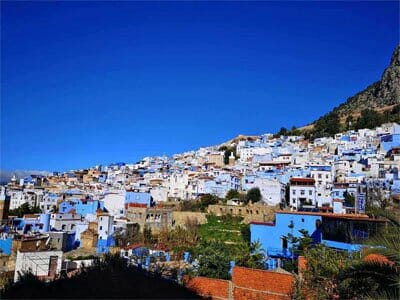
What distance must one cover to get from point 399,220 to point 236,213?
1193 inches

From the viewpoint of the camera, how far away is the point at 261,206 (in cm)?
3600

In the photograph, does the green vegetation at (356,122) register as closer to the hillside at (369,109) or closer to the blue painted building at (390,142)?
the hillside at (369,109)

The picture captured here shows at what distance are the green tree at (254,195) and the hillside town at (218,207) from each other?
104 millimetres

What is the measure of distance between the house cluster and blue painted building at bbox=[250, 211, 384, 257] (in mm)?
216

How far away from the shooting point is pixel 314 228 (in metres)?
20.5

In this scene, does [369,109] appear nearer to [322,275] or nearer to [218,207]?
[218,207]

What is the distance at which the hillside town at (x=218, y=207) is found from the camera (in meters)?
20.4

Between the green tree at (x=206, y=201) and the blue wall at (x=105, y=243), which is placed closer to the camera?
the blue wall at (x=105, y=243)

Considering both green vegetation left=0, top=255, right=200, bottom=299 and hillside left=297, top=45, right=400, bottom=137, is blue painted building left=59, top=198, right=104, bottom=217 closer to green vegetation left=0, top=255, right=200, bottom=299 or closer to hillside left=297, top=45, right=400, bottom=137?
green vegetation left=0, top=255, right=200, bottom=299

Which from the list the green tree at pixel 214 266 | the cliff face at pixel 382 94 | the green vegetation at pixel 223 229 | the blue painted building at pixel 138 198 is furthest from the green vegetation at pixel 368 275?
the cliff face at pixel 382 94

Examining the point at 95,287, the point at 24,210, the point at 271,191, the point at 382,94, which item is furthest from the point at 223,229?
the point at 382,94

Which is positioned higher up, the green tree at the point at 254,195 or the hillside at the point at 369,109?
the hillside at the point at 369,109

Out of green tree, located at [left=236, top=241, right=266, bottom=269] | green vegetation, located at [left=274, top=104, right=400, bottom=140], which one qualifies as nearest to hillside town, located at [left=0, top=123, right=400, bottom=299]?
green tree, located at [left=236, top=241, right=266, bottom=269]

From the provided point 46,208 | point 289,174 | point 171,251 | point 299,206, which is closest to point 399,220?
point 171,251
